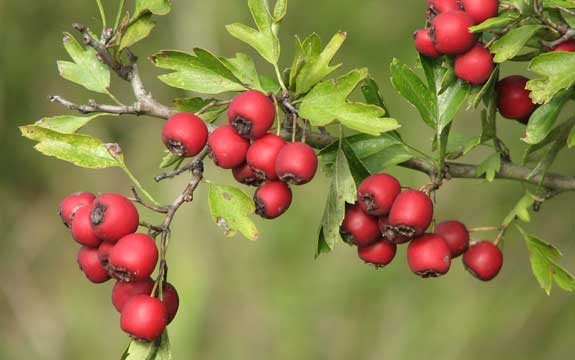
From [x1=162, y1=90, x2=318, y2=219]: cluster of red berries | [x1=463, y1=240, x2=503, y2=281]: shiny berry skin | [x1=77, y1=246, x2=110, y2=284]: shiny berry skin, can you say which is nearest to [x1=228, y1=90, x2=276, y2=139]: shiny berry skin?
[x1=162, y1=90, x2=318, y2=219]: cluster of red berries

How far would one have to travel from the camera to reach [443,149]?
1562 mm

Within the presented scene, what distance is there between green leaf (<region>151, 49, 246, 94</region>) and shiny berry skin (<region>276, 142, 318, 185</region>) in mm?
248

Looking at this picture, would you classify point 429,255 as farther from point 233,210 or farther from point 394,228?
point 233,210

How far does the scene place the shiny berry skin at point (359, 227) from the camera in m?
1.46

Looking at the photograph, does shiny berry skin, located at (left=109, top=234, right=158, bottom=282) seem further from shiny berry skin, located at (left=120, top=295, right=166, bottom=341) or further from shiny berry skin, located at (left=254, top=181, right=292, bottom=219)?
shiny berry skin, located at (left=254, top=181, right=292, bottom=219)

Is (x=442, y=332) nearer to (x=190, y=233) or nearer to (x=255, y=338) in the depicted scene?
(x=255, y=338)

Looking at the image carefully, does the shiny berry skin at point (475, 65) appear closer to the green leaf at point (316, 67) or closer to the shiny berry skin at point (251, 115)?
the green leaf at point (316, 67)

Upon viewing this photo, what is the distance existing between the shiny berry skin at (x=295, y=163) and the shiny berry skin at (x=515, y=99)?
1.33 feet

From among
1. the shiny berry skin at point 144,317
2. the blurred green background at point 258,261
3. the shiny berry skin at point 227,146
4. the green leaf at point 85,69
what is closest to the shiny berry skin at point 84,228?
the shiny berry skin at point 144,317

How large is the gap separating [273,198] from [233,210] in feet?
0.32

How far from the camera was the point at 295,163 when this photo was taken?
1.31 m

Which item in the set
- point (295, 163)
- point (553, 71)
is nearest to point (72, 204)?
point (295, 163)

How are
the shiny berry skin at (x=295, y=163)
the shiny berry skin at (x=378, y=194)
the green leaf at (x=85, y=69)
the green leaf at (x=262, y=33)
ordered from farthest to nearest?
the green leaf at (x=85, y=69) < the green leaf at (x=262, y=33) < the shiny berry skin at (x=378, y=194) < the shiny berry skin at (x=295, y=163)

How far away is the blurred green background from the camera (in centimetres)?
347
